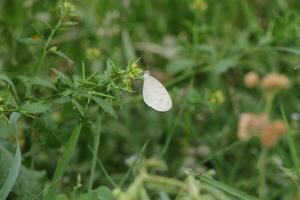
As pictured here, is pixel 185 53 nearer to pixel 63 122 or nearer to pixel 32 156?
pixel 63 122

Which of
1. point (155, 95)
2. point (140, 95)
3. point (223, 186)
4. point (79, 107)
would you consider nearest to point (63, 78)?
point (79, 107)

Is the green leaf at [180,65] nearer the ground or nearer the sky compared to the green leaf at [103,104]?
nearer the ground

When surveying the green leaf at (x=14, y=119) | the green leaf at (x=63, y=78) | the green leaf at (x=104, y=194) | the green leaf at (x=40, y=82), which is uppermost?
the green leaf at (x=63, y=78)

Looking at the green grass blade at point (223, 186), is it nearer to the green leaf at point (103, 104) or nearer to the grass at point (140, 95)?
the grass at point (140, 95)

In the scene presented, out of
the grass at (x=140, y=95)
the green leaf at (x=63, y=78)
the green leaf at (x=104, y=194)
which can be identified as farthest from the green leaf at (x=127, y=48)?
the green leaf at (x=104, y=194)

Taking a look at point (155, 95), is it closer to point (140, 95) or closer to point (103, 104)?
point (103, 104)

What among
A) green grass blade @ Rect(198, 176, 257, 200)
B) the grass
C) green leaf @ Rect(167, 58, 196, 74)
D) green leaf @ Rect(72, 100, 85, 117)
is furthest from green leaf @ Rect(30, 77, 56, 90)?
green leaf @ Rect(167, 58, 196, 74)

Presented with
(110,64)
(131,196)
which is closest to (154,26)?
(110,64)
